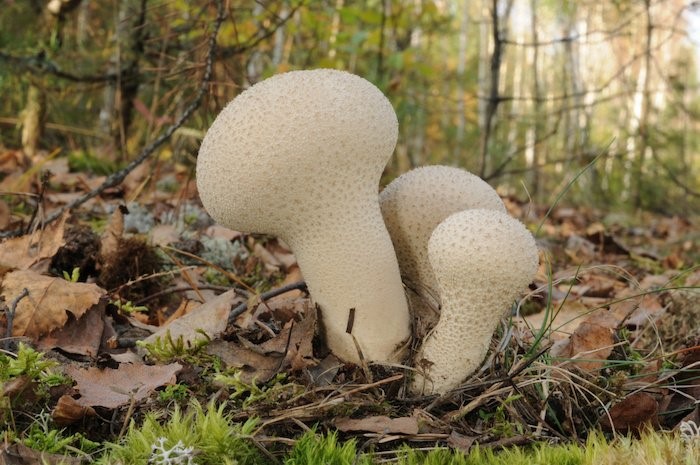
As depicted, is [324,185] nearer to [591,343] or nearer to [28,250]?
[591,343]

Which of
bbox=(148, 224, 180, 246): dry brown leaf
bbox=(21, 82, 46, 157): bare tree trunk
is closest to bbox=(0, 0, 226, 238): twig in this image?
bbox=(148, 224, 180, 246): dry brown leaf

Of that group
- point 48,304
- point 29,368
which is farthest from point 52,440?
point 48,304

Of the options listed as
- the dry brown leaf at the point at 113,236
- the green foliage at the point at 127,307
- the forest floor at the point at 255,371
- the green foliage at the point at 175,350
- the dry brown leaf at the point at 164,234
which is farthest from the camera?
the dry brown leaf at the point at 164,234

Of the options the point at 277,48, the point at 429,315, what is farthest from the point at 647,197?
the point at 429,315

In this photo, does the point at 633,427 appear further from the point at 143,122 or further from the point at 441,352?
the point at 143,122

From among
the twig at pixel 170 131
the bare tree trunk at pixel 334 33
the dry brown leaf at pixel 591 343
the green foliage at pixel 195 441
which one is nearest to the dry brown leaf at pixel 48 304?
the green foliage at pixel 195 441

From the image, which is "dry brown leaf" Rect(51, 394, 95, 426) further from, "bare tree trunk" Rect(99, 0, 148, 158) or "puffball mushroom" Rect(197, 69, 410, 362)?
"bare tree trunk" Rect(99, 0, 148, 158)

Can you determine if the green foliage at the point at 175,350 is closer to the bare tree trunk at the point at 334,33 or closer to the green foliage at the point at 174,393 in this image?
the green foliage at the point at 174,393
